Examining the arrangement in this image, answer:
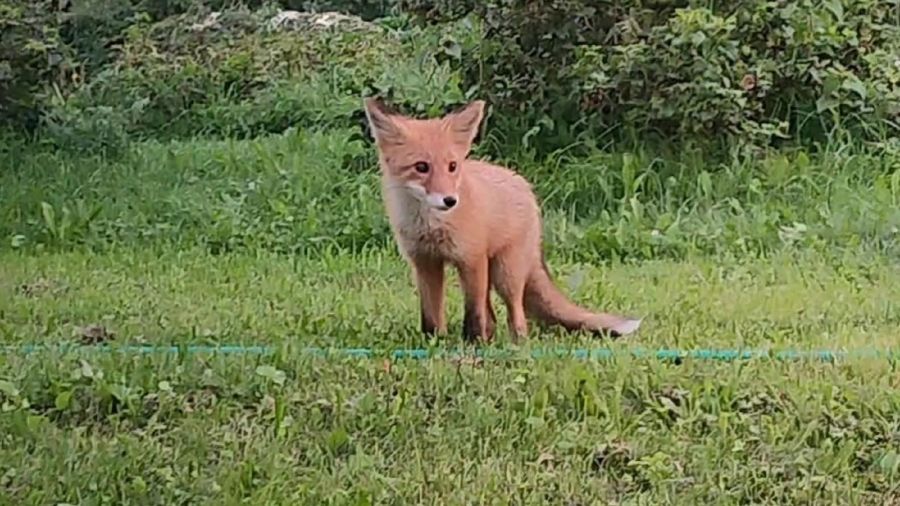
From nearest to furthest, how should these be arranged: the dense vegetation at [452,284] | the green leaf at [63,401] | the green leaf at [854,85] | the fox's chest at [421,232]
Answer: the dense vegetation at [452,284] → the green leaf at [63,401] → the fox's chest at [421,232] → the green leaf at [854,85]

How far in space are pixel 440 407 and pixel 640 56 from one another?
362cm

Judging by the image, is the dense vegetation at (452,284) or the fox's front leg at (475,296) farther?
the fox's front leg at (475,296)

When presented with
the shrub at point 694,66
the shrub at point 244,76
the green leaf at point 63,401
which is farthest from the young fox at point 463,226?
the shrub at point 244,76

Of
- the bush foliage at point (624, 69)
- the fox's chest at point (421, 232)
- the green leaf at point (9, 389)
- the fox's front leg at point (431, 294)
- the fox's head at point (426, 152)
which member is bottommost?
the bush foliage at point (624, 69)

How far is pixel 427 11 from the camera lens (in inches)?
321

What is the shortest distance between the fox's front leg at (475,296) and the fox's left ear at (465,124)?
382 millimetres

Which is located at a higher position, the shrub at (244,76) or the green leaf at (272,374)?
the green leaf at (272,374)

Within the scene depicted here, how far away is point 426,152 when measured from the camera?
4.73 m

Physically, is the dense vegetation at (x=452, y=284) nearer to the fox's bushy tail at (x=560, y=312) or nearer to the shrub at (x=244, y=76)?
the shrub at (x=244, y=76)

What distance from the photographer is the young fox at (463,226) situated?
4.75 m

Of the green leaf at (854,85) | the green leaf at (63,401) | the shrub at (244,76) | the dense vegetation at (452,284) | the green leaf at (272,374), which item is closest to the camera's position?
the dense vegetation at (452,284)

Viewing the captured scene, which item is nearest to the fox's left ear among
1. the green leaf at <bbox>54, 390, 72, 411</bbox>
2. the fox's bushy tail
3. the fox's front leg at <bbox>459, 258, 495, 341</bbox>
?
the fox's front leg at <bbox>459, 258, 495, 341</bbox>

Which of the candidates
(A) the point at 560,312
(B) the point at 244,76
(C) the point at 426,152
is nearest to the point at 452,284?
(A) the point at 560,312

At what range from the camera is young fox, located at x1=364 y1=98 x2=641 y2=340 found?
475cm
